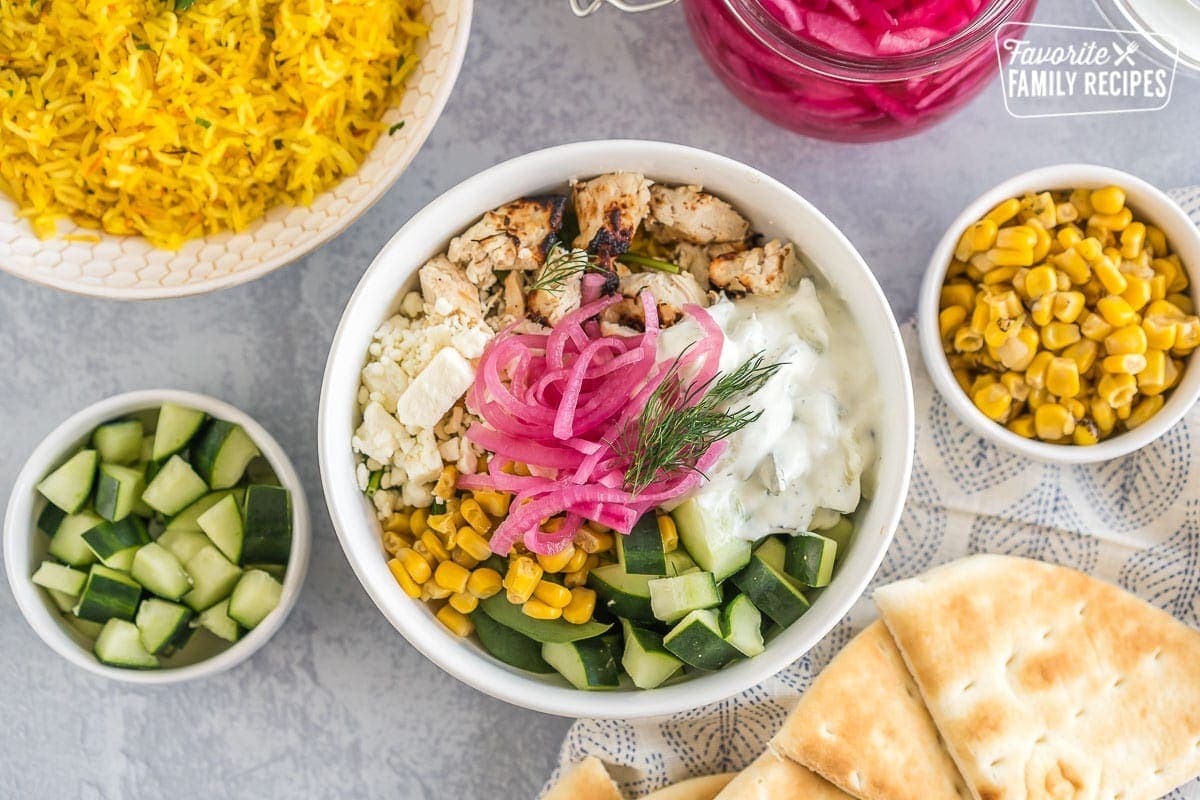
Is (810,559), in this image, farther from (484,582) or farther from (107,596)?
(107,596)

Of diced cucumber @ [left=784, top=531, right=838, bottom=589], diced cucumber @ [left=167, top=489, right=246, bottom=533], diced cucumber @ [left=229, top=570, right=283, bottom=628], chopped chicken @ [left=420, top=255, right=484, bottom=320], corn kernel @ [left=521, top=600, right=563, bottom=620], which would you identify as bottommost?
diced cucumber @ [left=229, top=570, right=283, bottom=628]

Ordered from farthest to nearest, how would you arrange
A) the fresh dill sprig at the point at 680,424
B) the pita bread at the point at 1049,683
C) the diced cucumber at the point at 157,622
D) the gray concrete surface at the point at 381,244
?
the gray concrete surface at the point at 381,244
the diced cucumber at the point at 157,622
the pita bread at the point at 1049,683
the fresh dill sprig at the point at 680,424

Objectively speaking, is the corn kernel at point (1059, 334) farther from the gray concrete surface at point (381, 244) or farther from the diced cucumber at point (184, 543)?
the diced cucumber at point (184, 543)

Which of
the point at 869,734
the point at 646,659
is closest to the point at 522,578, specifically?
the point at 646,659

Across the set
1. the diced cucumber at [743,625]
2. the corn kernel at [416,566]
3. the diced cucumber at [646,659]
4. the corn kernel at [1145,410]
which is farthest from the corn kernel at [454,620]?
the corn kernel at [1145,410]

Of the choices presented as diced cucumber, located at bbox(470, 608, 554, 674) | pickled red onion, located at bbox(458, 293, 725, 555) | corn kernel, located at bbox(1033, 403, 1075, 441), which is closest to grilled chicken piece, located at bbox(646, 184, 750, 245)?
pickled red onion, located at bbox(458, 293, 725, 555)

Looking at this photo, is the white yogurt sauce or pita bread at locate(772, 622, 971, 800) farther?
pita bread at locate(772, 622, 971, 800)

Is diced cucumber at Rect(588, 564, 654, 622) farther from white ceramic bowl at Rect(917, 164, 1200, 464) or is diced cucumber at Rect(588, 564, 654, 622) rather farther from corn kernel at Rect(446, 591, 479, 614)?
white ceramic bowl at Rect(917, 164, 1200, 464)
